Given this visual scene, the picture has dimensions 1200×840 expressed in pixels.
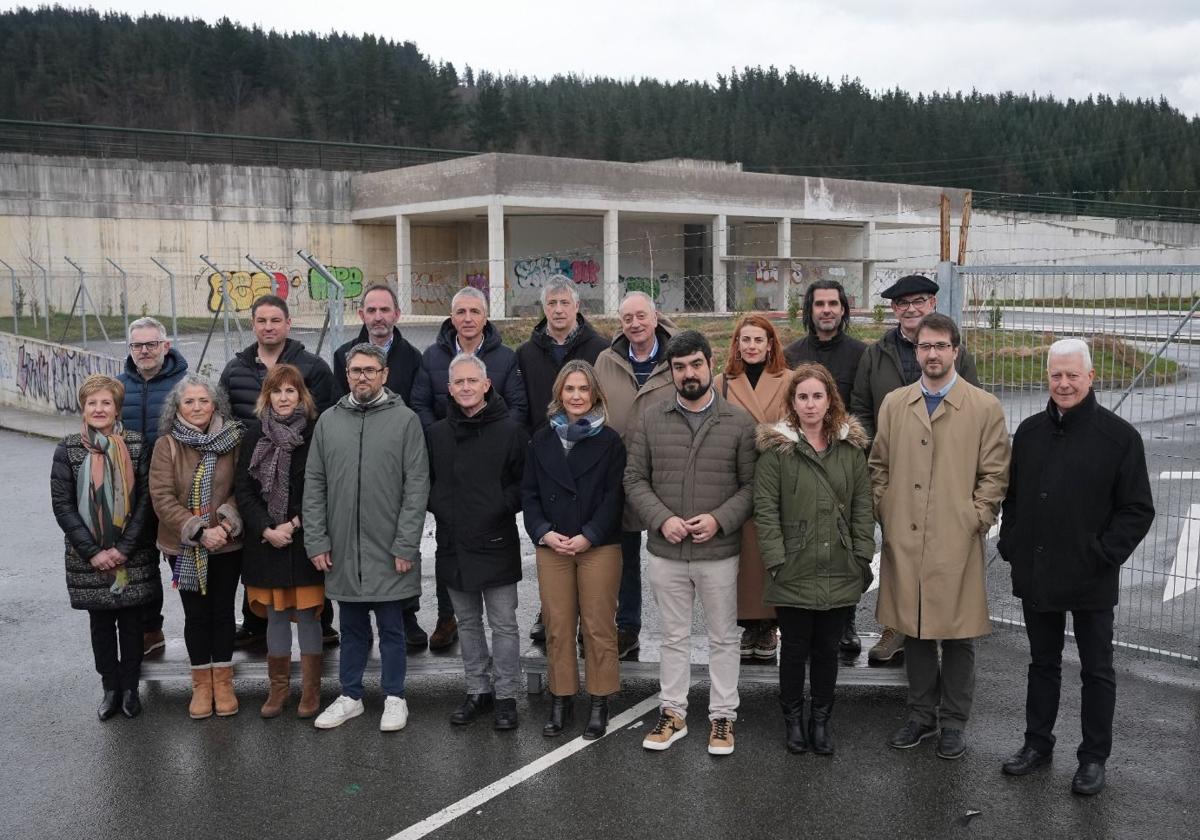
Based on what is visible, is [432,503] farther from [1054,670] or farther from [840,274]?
[840,274]

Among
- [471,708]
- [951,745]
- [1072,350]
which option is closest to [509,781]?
[471,708]

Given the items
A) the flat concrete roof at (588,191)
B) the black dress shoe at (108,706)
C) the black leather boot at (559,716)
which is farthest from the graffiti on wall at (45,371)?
the flat concrete roof at (588,191)

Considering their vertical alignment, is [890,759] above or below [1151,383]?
below

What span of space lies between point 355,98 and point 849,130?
40386 mm

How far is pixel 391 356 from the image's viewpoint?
21.3ft

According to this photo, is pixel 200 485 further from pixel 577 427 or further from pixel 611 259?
pixel 611 259

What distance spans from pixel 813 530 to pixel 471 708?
199 cm

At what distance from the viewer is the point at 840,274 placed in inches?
1742

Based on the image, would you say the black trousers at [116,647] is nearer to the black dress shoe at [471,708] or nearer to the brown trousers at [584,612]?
the black dress shoe at [471,708]

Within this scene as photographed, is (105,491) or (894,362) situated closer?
(105,491)

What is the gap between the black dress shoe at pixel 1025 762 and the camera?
4.70m

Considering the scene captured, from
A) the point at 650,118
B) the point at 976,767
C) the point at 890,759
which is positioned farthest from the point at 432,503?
the point at 650,118

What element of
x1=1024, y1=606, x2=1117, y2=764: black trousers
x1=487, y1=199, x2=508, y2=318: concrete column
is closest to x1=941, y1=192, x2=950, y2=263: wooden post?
x1=1024, y1=606, x2=1117, y2=764: black trousers

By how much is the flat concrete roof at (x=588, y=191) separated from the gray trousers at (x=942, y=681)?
2829 cm
